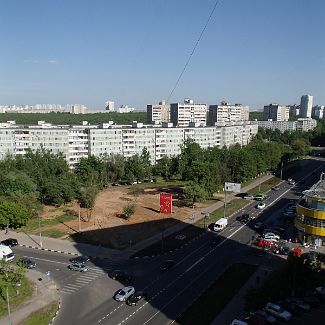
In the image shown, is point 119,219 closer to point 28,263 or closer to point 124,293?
point 28,263

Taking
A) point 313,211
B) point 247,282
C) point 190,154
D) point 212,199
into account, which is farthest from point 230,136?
point 247,282

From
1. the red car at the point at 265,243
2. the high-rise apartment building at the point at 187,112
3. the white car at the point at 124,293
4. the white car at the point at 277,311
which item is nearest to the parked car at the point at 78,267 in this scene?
the white car at the point at 124,293

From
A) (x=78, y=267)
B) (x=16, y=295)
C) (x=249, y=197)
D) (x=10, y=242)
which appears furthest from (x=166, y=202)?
(x=16, y=295)

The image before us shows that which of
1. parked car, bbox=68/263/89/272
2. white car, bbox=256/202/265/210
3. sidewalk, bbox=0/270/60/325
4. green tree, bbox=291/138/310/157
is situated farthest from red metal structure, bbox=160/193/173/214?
green tree, bbox=291/138/310/157

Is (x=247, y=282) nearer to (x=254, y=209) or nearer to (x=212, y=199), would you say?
(x=254, y=209)

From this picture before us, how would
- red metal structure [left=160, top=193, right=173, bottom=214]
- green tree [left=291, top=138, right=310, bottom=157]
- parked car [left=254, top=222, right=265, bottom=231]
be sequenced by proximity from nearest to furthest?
parked car [left=254, top=222, right=265, bottom=231], red metal structure [left=160, top=193, right=173, bottom=214], green tree [left=291, top=138, right=310, bottom=157]

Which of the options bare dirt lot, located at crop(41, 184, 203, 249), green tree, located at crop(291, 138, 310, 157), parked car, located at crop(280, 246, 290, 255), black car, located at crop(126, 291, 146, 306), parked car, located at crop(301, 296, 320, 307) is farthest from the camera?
green tree, located at crop(291, 138, 310, 157)

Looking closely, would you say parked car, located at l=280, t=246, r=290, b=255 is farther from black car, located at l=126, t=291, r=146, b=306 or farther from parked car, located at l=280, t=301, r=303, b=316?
black car, located at l=126, t=291, r=146, b=306

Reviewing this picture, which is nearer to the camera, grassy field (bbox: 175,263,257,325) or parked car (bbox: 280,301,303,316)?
grassy field (bbox: 175,263,257,325)
